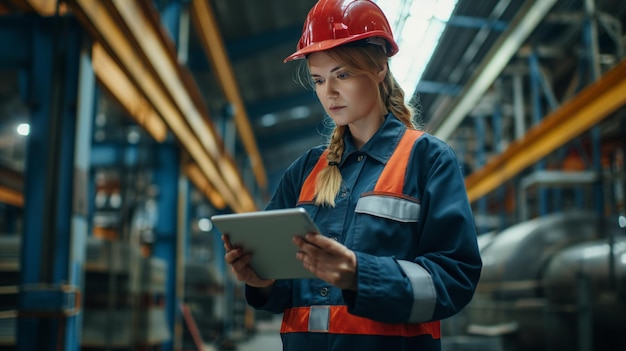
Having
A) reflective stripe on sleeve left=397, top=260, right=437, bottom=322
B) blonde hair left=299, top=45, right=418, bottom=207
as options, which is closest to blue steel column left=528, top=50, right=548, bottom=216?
blonde hair left=299, top=45, right=418, bottom=207

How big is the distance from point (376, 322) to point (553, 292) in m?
5.56

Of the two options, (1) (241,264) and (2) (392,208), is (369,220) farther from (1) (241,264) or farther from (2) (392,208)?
(1) (241,264)

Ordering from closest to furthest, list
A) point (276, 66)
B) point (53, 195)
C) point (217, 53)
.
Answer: point (53, 195), point (217, 53), point (276, 66)

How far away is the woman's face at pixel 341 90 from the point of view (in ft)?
5.40

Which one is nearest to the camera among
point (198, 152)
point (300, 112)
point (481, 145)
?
point (198, 152)

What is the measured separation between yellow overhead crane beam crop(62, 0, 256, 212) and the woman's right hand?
3.60m

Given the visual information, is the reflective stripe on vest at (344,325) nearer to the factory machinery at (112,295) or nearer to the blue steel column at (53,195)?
the blue steel column at (53,195)

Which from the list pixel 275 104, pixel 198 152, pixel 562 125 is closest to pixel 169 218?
pixel 198 152

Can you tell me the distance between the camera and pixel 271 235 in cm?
143

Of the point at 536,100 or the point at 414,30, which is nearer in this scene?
the point at 414,30

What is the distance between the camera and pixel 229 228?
1.47 m

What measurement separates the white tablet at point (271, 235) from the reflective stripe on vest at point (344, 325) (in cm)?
11

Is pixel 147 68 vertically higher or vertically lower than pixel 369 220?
higher

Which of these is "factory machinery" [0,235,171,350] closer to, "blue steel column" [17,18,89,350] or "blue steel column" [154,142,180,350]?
"blue steel column" [17,18,89,350]
